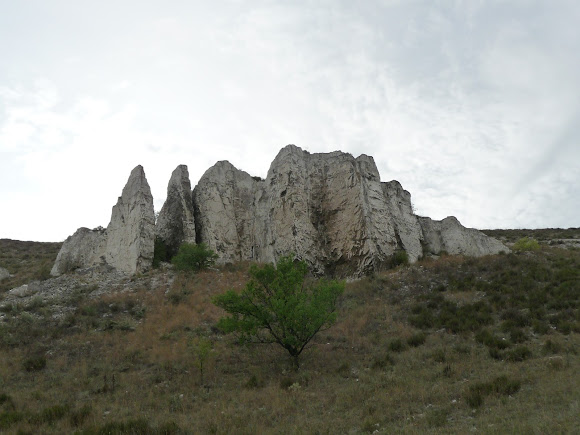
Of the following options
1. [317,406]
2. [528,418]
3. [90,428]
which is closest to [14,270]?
[90,428]

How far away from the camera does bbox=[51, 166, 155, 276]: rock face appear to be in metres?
26.5

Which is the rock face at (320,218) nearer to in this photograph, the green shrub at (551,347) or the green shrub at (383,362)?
the green shrub at (383,362)

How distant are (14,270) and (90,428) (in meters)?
30.4

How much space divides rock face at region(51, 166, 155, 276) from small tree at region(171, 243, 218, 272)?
2.45 metres

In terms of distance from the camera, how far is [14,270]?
107ft

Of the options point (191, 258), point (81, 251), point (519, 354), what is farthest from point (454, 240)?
point (81, 251)

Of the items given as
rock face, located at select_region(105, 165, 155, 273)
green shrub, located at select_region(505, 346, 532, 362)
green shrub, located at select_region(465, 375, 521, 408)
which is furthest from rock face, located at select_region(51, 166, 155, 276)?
green shrub, located at select_region(465, 375, 521, 408)

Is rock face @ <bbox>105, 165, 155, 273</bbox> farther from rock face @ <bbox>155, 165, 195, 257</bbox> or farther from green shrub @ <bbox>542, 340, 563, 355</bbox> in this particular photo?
green shrub @ <bbox>542, 340, 563, 355</bbox>

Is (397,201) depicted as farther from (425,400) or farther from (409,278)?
(425,400)

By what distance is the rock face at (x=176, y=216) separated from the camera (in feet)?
93.8

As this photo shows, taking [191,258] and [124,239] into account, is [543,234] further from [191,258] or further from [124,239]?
[124,239]

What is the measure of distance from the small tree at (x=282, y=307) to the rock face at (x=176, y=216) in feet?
51.5

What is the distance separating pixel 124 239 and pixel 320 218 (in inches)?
531

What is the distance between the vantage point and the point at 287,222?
85.8 ft
